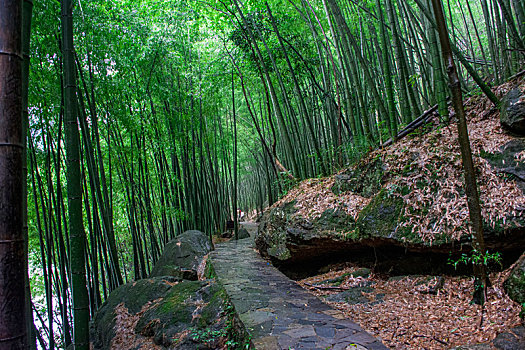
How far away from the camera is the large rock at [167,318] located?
228cm

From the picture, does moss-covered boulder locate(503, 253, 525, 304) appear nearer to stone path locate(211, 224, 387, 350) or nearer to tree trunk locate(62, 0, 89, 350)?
stone path locate(211, 224, 387, 350)

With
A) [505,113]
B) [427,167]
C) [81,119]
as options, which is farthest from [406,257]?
[81,119]

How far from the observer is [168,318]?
8.77ft

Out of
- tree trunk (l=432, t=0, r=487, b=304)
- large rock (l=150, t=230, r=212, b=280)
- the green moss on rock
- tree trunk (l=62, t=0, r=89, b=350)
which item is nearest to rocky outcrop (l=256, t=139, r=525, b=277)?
the green moss on rock

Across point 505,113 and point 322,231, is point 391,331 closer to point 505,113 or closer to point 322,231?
point 322,231

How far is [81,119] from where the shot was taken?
2893 mm

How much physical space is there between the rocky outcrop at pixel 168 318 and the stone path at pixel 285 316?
15 centimetres

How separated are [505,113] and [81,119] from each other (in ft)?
11.9

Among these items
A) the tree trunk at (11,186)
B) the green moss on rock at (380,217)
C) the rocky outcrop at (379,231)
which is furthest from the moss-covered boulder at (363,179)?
the tree trunk at (11,186)

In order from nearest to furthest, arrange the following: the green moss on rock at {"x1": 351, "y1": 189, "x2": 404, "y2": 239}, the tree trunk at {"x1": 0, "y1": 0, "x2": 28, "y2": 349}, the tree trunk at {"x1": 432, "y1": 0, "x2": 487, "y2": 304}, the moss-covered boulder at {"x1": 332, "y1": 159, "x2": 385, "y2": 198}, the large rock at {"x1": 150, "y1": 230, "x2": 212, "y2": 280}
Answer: the tree trunk at {"x1": 0, "y1": 0, "x2": 28, "y2": 349}
the tree trunk at {"x1": 432, "y1": 0, "x2": 487, "y2": 304}
the green moss on rock at {"x1": 351, "y1": 189, "x2": 404, "y2": 239}
the moss-covered boulder at {"x1": 332, "y1": 159, "x2": 385, "y2": 198}
the large rock at {"x1": 150, "y1": 230, "x2": 212, "y2": 280}

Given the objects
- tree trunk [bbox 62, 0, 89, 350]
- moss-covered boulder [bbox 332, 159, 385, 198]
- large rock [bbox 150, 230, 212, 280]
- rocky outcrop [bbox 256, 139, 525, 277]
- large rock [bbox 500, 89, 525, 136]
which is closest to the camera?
tree trunk [bbox 62, 0, 89, 350]

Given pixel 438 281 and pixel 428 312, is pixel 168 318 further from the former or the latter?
pixel 438 281

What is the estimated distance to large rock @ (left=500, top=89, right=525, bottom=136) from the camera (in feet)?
7.86

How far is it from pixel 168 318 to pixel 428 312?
6.57 ft
